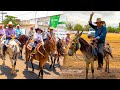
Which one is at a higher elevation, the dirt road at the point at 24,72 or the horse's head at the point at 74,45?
the horse's head at the point at 74,45

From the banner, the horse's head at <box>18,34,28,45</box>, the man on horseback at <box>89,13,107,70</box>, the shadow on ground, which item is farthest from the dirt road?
the banner

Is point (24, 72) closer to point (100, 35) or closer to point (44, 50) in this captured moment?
point (44, 50)

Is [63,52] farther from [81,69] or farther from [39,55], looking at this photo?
[39,55]

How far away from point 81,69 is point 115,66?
2376mm

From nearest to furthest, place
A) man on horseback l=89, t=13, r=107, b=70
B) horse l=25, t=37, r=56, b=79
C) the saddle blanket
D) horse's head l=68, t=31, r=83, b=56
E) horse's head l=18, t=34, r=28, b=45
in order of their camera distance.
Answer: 1. horse's head l=68, t=31, r=83, b=56
2. man on horseback l=89, t=13, r=107, b=70
3. horse l=25, t=37, r=56, b=79
4. the saddle blanket
5. horse's head l=18, t=34, r=28, b=45

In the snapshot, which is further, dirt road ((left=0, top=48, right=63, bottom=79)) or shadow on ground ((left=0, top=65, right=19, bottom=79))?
dirt road ((left=0, top=48, right=63, bottom=79))

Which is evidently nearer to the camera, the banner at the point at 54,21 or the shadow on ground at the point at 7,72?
the shadow on ground at the point at 7,72

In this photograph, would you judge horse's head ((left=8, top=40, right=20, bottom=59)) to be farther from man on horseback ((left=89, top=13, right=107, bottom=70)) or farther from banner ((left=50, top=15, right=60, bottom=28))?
banner ((left=50, top=15, right=60, bottom=28))

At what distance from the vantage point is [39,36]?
10898mm

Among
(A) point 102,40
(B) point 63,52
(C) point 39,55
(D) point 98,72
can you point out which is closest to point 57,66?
(B) point 63,52

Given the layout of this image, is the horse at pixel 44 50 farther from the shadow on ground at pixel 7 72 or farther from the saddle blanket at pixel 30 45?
the shadow on ground at pixel 7 72

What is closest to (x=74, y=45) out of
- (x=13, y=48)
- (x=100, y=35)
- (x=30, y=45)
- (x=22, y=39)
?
(x=100, y=35)

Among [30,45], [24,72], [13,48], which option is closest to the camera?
[13,48]

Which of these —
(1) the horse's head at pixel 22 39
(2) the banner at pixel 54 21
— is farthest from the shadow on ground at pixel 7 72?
(2) the banner at pixel 54 21
